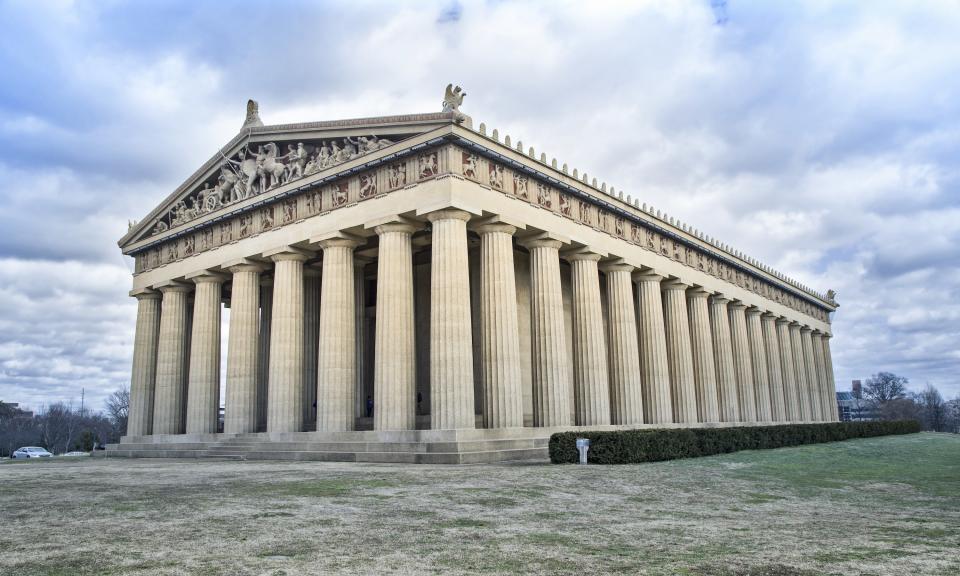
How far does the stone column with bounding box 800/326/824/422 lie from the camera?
68438 mm

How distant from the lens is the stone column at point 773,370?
2309 inches

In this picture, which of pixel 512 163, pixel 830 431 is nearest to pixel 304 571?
pixel 512 163

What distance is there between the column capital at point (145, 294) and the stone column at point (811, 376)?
5716 cm

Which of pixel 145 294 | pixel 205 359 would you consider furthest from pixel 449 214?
pixel 145 294

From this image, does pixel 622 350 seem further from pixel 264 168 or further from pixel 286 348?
pixel 264 168

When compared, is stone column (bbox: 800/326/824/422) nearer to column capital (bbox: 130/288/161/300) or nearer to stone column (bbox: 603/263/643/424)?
stone column (bbox: 603/263/643/424)

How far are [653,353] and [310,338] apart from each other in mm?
20528

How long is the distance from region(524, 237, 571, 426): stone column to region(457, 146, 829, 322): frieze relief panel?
2414 mm

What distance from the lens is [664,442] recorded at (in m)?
25.1

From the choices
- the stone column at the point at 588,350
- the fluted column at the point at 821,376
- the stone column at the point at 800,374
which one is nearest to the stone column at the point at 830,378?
the fluted column at the point at 821,376

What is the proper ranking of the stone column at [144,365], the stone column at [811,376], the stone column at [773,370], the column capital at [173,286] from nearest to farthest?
the column capital at [173,286] < the stone column at [144,365] < the stone column at [773,370] < the stone column at [811,376]

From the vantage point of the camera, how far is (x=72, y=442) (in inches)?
4451

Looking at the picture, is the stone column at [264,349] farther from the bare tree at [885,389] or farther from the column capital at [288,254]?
the bare tree at [885,389]

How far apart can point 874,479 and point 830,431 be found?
2583 cm
